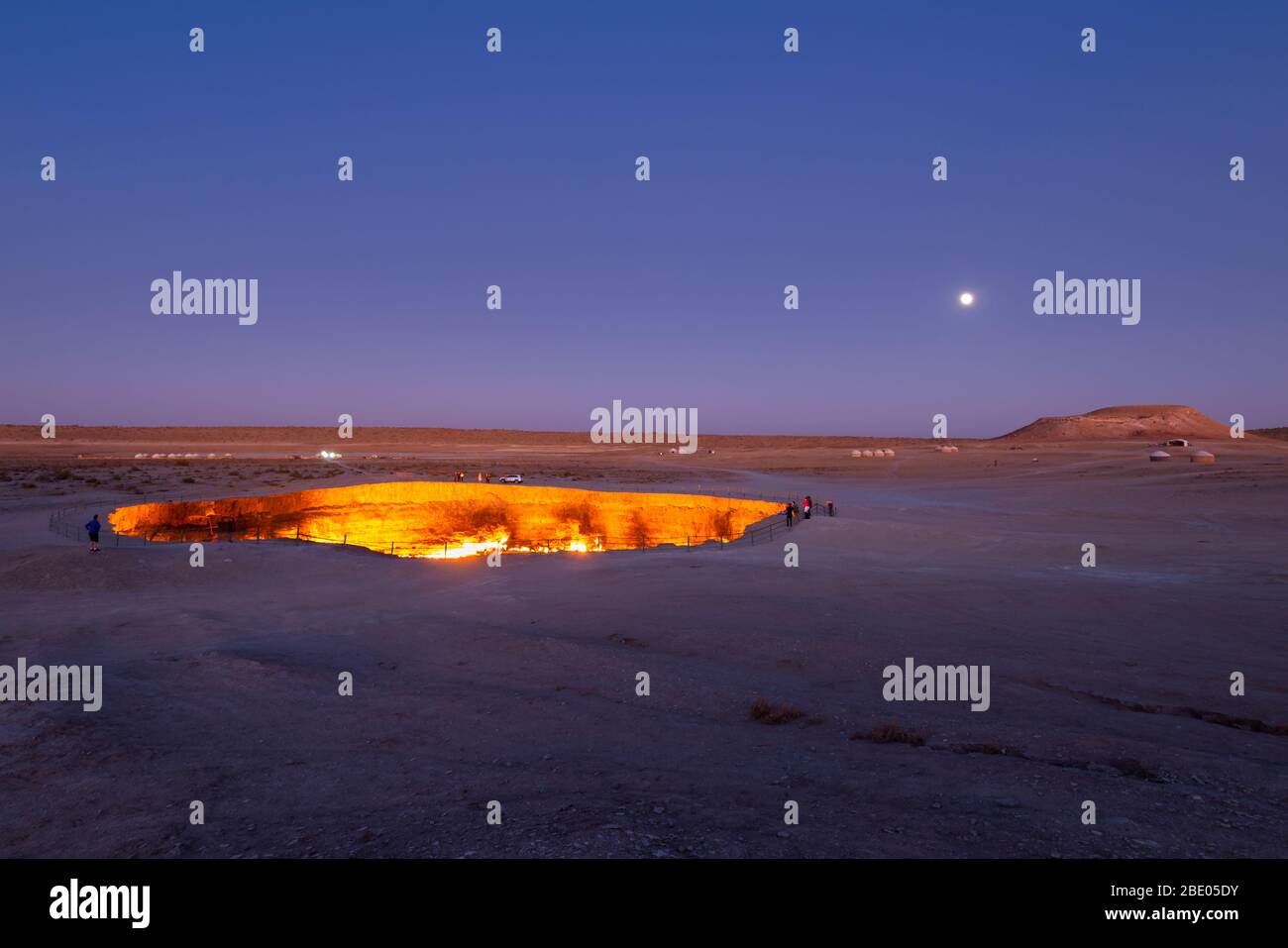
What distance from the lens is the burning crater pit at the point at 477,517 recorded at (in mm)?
38000

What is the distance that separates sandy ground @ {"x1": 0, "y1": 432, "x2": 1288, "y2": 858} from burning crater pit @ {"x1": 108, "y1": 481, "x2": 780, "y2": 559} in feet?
52.5

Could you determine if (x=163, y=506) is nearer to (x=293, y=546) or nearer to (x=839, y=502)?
(x=293, y=546)

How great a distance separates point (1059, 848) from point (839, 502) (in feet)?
126

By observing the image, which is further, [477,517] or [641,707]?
[477,517]

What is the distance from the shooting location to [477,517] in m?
44.1

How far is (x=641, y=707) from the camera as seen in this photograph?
973 centimetres

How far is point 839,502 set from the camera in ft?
140

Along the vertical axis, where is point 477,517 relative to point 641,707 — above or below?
below

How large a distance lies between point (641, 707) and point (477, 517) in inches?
1418

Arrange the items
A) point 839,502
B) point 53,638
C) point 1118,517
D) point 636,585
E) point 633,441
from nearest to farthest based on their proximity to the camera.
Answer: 1. point 53,638
2. point 636,585
3. point 1118,517
4. point 839,502
5. point 633,441

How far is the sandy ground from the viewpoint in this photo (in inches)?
233

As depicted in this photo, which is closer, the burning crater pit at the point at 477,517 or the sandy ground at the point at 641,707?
the sandy ground at the point at 641,707

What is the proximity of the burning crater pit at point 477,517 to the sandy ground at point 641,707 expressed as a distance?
16.0m
